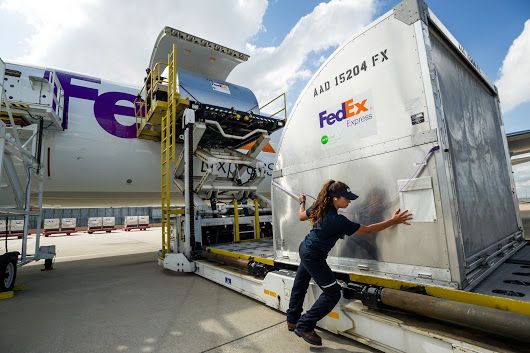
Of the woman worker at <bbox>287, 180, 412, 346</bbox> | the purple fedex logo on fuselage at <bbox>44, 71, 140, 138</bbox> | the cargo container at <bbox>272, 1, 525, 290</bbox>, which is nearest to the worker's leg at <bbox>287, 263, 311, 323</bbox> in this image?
the woman worker at <bbox>287, 180, 412, 346</bbox>

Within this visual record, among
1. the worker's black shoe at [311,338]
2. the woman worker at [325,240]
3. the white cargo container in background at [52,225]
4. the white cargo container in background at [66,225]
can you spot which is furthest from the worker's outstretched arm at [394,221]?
the white cargo container in background at [66,225]

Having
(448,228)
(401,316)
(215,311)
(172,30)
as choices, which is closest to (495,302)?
(448,228)

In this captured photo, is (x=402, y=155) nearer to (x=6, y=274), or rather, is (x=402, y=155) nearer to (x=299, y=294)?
(x=299, y=294)

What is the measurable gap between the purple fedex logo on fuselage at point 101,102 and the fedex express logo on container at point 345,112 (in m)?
5.51

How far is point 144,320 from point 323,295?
2.30 m

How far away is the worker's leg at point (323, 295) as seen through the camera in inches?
98.9

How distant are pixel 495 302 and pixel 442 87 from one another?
204cm

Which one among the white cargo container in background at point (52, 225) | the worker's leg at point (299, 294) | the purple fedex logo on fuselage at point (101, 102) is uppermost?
the purple fedex logo on fuselage at point (101, 102)

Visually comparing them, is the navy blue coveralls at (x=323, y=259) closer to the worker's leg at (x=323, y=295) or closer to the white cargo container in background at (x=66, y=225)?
the worker's leg at (x=323, y=295)

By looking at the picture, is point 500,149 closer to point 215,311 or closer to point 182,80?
point 215,311

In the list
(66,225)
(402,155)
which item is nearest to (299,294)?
(402,155)

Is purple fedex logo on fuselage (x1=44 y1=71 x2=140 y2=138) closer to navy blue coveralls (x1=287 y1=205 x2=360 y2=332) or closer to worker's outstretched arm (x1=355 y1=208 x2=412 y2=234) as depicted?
navy blue coveralls (x1=287 y1=205 x2=360 y2=332)

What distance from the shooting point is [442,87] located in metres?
2.88

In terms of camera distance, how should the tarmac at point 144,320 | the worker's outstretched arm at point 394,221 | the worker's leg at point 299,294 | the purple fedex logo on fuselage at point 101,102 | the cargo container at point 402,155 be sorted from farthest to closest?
the purple fedex logo on fuselage at point 101,102
the worker's leg at point 299,294
the tarmac at point 144,320
the worker's outstretched arm at point 394,221
the cargo container at point 402,155
